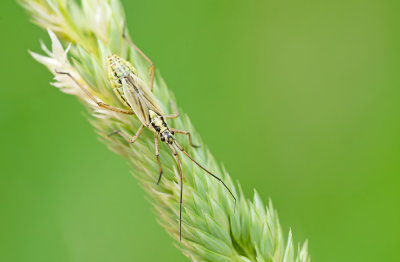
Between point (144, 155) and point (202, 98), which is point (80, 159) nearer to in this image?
point (202, 98)

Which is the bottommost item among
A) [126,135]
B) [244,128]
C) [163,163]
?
[244,128]

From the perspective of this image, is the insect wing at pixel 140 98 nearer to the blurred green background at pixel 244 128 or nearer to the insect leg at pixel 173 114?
the insect leg at pixel 173 114

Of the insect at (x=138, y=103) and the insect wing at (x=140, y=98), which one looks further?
the insect wing at (x=140, y=98)

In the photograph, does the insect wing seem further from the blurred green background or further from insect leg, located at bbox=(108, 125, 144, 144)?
the blurred green background

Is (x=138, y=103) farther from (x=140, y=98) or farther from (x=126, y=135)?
(x=126, y=135)

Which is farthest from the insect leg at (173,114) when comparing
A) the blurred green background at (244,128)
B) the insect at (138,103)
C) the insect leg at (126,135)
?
the blurred green background at (244,128)

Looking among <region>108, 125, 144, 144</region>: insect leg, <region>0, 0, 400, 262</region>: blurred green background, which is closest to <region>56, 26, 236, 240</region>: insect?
<region>108, 125, 144, 144</region>: insect leg

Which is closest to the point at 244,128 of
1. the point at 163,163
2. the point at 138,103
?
the point at 138,103
